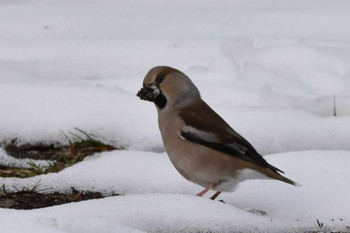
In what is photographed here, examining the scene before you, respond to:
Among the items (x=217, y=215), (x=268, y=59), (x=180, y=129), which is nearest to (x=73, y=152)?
(x=180, y=129)

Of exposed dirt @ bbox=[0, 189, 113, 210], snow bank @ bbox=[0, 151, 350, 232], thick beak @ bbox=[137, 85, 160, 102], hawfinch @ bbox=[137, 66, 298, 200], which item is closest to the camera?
snow bank @ bbox=[0, 151, 350, 232]

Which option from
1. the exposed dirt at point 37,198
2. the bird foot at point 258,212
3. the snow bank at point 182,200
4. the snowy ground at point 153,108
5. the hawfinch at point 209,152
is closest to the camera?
the snow bank at point 182,200

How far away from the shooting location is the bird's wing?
5484 millimetres

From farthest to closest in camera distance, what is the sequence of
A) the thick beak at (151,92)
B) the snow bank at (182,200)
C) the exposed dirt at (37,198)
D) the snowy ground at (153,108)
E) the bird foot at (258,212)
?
the thick beak at (151,92)
the exposed dirt at (37,198)
the bird foot at (258,212)
the snowy ground at (153,108)
the snow bank at (182,200)

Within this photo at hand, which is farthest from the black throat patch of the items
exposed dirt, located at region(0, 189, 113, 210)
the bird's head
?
exposed dirt, located at region(0, 189, 113, 210)

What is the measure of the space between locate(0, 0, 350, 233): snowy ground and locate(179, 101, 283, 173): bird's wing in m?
0.27

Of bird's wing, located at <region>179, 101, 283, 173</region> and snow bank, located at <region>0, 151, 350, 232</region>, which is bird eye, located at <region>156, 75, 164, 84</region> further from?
snow bank, located at <region>0, 151, 350, 232</region>

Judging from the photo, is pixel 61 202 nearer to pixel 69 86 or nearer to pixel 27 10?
pixel 69 86

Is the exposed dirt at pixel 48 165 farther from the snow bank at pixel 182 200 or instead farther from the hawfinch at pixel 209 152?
the hawfinch at pixel 209 152

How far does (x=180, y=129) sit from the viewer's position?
223 inches

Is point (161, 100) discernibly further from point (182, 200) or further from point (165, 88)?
point (182, 200)

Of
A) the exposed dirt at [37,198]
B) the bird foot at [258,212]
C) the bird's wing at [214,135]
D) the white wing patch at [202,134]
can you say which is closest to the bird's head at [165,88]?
the bird's wing at [214,135]

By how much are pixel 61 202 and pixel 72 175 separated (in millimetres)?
335

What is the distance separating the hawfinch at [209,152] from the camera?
5.48m
